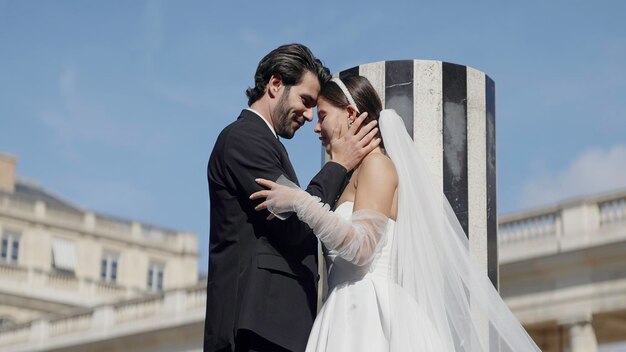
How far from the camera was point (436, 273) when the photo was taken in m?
7.50

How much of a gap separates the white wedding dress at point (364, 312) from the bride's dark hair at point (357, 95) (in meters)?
0.53

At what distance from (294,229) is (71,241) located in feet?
200

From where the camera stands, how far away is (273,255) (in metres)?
6.82

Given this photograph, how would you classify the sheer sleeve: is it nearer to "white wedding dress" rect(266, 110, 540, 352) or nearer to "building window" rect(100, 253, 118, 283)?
"white wedding dress" rect(266, 110, 540, 352)

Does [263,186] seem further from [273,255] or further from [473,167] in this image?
[473,167]

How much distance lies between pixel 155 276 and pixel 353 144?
2520 inches

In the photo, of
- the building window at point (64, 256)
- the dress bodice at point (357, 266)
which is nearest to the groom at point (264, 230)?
the dress bodice at point (357, 266)

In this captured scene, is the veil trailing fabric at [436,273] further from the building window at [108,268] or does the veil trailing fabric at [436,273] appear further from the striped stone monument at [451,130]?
the building window at [108,268]

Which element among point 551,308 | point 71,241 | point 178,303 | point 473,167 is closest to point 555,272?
point 551,308

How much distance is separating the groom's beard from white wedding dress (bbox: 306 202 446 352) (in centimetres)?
49

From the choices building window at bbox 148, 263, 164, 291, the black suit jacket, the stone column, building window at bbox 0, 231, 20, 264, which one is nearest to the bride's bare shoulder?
the black suit jacket

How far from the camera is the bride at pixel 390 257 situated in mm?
7000

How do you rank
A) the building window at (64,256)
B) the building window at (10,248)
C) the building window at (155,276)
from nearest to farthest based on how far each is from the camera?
1. the building window at (10,248)
2. the building window at (64,256)
3. the building window at (155,276)

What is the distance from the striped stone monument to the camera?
9.10 m
